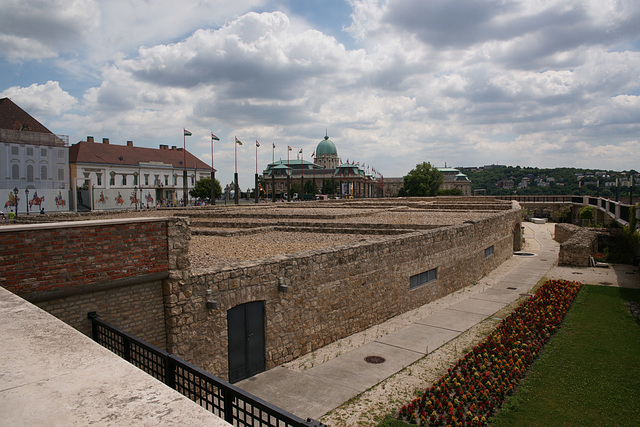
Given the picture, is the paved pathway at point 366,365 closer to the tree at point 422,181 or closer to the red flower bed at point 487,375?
the red flower bed at point 487,375

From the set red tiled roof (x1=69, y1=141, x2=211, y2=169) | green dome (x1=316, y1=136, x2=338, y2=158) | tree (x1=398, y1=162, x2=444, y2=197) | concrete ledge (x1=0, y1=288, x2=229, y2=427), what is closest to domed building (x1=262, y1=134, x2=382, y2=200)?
green dome (x1=316, y1=136, x2=338, y2=158)

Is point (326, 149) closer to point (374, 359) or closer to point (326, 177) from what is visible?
point (326, 177)

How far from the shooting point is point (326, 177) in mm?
142500

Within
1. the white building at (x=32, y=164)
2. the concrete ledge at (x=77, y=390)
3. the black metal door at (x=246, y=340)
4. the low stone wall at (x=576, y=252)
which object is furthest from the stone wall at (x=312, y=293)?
the white building at (x=32, y=164)

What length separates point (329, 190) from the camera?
135 meters

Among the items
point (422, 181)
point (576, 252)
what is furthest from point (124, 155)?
point (576, 252)

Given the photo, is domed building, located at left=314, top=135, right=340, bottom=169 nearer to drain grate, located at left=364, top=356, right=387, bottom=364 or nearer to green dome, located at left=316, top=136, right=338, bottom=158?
green dome, located at left=316, top=136, right=338, bottom=158

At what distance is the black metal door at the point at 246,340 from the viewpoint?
9352 millimetres

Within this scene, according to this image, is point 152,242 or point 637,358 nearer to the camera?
point 152,242

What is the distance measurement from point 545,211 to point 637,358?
59179 millimetres

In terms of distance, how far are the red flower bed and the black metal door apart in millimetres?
→ 3405

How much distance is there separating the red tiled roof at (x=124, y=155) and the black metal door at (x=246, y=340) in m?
69.3

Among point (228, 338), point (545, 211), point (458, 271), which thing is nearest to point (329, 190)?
point (545, 211)

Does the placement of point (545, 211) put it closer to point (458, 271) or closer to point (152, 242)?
point (458, 271)
